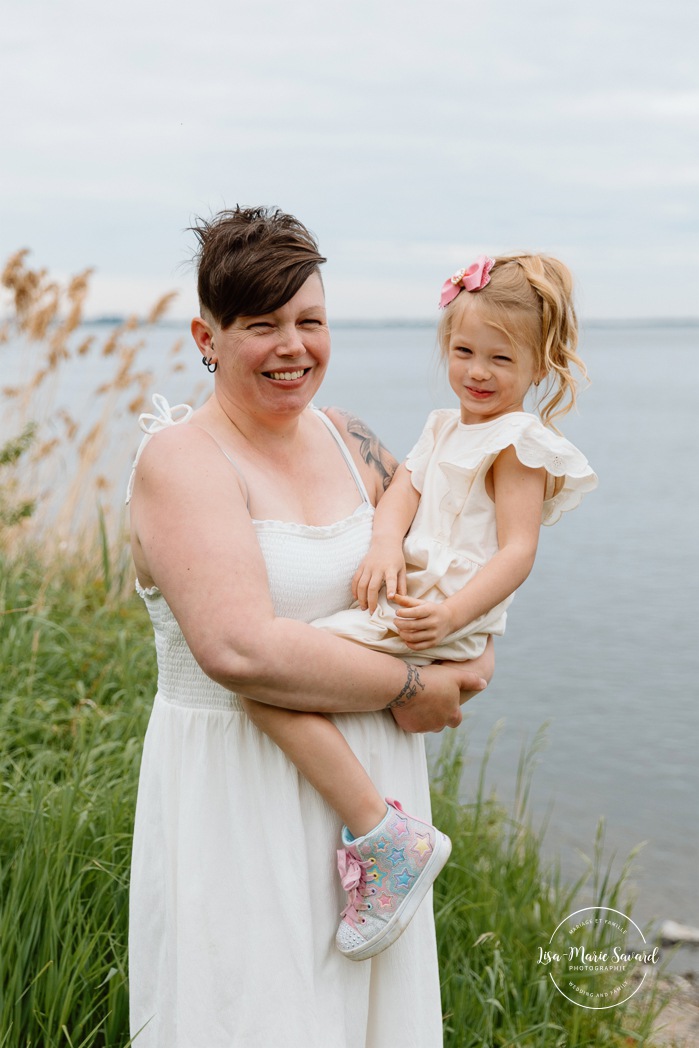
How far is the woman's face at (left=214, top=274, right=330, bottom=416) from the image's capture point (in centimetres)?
220

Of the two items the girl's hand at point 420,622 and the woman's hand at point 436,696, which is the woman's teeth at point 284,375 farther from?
the woman's hand at point 436,696

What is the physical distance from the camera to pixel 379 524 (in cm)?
245

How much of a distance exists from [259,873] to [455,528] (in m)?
0.85

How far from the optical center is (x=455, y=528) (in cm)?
250

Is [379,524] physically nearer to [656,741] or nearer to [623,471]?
[656,741]

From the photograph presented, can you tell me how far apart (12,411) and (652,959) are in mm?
4556

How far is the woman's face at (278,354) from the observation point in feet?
7.23

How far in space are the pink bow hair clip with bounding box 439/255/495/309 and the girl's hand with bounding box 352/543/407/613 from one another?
0.65 metres

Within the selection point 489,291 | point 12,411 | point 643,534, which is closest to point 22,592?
point 12,411

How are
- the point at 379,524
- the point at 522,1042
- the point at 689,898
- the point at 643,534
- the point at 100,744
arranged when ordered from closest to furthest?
1. the point at 379,524
2. the point at 522,1042
3. the point at 100,744
4. the point at 689,898
5. the point at 643,534

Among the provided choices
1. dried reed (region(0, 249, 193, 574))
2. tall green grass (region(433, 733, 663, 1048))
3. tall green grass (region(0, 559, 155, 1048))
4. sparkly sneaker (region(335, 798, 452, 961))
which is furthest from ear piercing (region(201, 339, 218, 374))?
dried reed (region(0, 249, 193, 574))

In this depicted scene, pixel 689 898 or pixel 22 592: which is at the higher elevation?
pixel 22 592

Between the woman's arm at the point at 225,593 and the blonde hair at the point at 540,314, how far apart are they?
76 centimetres

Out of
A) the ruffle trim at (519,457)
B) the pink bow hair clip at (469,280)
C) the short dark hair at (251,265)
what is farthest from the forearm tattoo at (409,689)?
the pink bow hair clip at (469,280)
